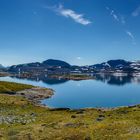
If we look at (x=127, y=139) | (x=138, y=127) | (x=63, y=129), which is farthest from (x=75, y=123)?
(x=127, y=139)

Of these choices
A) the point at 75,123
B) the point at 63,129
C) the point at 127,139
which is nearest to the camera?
the point at 127,139

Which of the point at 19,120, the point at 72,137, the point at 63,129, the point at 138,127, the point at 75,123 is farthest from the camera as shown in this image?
the point at 19,120

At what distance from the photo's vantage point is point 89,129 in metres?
43.1

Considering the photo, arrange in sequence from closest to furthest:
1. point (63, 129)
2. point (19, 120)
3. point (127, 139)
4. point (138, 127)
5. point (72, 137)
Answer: point (127, 139)
point (72, 137)
point (138, 127)
point (63, 129)
point (19, 120)

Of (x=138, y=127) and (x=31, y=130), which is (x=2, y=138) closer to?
(x=31, y=130)

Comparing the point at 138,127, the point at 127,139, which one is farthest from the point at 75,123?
the point at 127,139

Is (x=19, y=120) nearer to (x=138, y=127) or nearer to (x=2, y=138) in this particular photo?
(x=2, y=138)

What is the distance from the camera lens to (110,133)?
132 ft

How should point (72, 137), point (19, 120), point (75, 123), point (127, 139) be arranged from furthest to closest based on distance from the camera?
point (19, 120) < point (75, 123) < point (72, 137) < point (127, 139)

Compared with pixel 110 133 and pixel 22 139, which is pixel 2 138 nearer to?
pixel 22 139

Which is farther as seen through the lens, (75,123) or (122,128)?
(75,123)

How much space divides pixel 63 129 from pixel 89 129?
4.24 m

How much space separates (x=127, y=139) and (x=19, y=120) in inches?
1061

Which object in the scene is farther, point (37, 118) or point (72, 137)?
point (37, 118)
